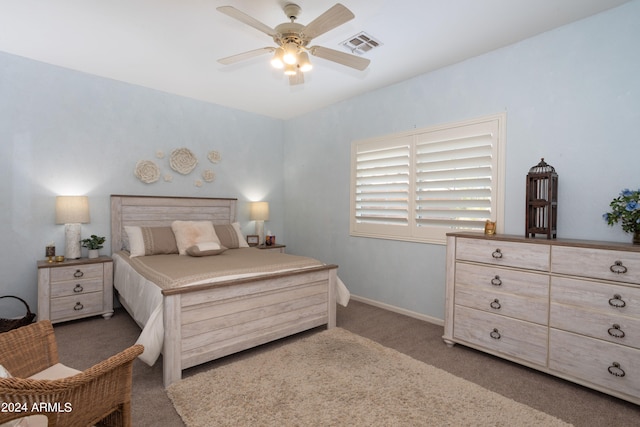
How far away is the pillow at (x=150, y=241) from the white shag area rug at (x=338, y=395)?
5.91 feet

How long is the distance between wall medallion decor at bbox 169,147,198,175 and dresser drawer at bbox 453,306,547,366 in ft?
12.3

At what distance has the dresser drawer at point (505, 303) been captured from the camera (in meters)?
2.34

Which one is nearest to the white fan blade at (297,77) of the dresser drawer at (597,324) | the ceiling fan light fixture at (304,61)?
the ceiling fan light fixture at (304,61)

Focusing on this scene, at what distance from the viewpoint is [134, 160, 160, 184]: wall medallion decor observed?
13.3 ft

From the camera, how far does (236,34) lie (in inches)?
107

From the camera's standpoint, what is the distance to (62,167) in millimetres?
3553

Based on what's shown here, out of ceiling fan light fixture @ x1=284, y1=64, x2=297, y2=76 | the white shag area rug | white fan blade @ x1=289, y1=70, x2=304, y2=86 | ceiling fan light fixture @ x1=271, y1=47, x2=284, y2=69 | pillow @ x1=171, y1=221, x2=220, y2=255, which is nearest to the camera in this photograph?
the white shag area rug

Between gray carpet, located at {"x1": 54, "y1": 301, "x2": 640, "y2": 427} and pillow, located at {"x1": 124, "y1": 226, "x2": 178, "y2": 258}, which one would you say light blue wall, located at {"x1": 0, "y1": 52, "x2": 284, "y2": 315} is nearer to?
pillow, located at {"x1": 124, "y1": 226, "x2": 178, "y2": 258}

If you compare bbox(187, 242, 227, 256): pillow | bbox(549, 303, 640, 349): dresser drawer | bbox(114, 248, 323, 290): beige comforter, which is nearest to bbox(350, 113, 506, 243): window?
bbox(549, 303, 640, 349): dresser drawer

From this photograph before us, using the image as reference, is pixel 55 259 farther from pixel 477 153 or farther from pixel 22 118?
pixel 477 153

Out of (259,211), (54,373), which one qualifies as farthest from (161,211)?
(54,373)

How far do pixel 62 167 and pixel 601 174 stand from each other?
514 cm

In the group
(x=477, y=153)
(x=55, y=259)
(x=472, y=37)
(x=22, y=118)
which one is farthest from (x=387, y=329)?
(x=22, y=118)

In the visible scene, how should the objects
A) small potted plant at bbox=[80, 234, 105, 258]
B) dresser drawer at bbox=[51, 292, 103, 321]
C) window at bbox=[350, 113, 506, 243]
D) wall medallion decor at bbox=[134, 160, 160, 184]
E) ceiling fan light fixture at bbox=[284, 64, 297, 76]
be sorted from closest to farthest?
ceiling fan light fixture at bbox=[284, 64, 297, 76] < window at bbox=[350, 113, 506, 243] < dresser drawer at bbox=[51, 292, 103, 321] < small potted plant at bbox=[80, 234, 105, 258] < wall medallion decor at bbox=[134, 160, 160, 184]
